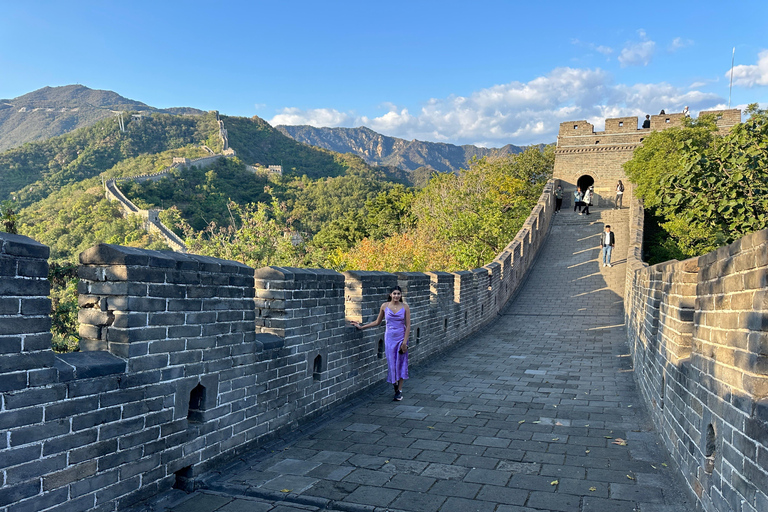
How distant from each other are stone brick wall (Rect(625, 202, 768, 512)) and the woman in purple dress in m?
2.68

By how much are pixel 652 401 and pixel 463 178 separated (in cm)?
2047

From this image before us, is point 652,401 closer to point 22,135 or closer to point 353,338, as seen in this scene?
point 353,338

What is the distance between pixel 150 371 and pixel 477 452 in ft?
8.64

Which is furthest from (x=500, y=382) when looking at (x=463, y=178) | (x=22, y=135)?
(x=22, y=135)

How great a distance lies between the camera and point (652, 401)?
5.49 meters

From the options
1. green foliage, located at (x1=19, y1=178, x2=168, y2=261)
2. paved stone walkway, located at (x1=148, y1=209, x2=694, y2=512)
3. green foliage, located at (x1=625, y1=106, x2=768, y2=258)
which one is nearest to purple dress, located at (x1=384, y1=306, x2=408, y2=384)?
paved stone walkway, located at (x1=148, y1=209, x2=694, y2=512)

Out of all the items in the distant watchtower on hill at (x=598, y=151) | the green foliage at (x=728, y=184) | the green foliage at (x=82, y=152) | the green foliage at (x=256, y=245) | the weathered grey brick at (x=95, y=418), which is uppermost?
the green foliage at (x=82, y=152)

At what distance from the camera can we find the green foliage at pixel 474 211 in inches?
707

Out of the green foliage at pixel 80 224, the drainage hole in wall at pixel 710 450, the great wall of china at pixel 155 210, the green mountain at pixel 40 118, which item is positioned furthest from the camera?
the green mountain at pixel 40 118

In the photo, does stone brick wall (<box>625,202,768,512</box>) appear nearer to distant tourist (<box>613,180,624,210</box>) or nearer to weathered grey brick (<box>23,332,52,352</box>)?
weathered grey brick (<box>23,332,52,352</box>)

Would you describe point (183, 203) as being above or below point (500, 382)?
above

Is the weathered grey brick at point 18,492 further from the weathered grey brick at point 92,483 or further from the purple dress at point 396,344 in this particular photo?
the purple dress at point 396,344

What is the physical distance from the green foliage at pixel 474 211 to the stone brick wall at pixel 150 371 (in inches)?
472

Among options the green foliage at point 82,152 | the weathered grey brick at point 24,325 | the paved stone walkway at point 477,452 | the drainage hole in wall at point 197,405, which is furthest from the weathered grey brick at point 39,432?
the green foliage at point 82,152
